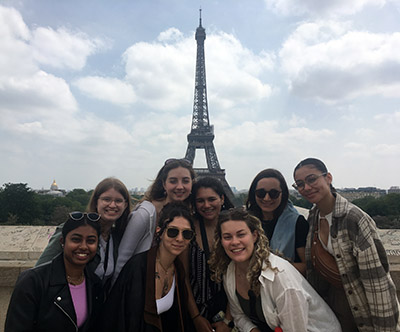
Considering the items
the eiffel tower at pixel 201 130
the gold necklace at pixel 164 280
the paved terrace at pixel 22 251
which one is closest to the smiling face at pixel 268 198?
the gold necklace at pixel 164 280

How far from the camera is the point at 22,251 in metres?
4.43

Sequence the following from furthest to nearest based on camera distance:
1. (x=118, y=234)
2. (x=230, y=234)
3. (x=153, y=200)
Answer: (x=153, y=200) → (x=118, y=234) → (x=230, y=234)

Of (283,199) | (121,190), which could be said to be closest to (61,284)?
(121,190)

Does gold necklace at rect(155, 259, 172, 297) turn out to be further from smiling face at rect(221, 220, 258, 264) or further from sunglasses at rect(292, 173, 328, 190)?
sunglasses at rect(292, 173, 328, 190)

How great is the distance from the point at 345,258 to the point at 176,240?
1546 mm

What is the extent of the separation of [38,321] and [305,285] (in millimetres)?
2180

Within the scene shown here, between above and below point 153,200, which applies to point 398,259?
below

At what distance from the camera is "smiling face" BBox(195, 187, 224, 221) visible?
11.0 ft

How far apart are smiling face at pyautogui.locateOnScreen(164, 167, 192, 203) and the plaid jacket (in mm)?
1631

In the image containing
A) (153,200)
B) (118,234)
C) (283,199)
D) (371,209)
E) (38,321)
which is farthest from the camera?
(371,209)

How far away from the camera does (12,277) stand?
349cm

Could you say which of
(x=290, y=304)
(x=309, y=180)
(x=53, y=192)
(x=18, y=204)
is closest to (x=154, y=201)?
(x=309, y=180)

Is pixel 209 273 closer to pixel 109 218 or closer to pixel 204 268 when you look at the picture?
pixel 204 268

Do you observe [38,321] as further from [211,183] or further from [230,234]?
[211,183]
